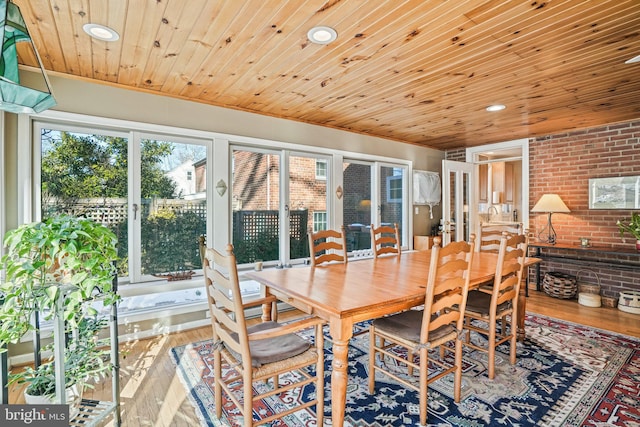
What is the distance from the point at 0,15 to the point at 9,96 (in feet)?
1.05

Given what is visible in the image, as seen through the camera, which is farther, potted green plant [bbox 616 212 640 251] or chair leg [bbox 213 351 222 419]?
potted green plant [bbox 616 212 640 251]

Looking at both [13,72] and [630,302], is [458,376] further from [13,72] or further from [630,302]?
[630,302]

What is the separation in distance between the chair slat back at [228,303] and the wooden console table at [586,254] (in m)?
4.51

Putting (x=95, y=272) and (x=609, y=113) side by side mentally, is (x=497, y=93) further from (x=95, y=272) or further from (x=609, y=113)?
(x=95, y=272)

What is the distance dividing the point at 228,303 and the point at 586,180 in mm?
5248

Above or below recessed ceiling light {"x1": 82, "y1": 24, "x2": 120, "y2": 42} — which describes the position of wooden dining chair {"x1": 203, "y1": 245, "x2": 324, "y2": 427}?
below

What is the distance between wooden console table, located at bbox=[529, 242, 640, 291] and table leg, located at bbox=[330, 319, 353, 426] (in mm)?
4086

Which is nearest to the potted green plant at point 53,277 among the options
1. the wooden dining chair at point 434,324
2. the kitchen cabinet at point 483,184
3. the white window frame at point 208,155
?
the white window frame at point 208,155

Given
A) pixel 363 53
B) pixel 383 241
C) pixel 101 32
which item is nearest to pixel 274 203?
pixel 383 241

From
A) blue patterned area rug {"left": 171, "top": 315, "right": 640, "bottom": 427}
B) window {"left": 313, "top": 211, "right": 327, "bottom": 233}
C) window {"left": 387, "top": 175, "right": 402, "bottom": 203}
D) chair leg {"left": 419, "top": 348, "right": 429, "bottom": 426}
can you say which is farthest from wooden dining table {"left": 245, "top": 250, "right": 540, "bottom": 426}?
window {"left": 387, "top": 175, "right": 402, "bottom": 203}

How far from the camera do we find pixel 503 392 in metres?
2.17

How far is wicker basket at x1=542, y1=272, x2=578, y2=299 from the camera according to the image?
439 cm

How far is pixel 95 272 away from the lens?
147cm

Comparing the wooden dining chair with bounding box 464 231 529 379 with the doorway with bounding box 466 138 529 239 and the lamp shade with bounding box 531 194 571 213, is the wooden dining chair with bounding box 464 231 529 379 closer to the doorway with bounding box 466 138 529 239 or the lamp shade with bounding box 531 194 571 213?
the lamp shade with bounding box 531 194 571 213
